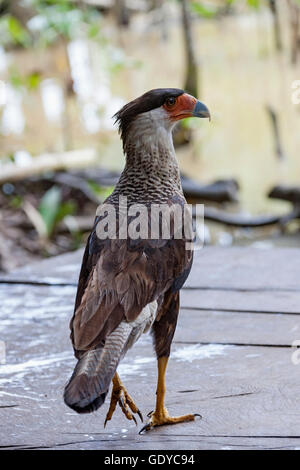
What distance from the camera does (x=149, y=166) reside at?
2207 millimetres

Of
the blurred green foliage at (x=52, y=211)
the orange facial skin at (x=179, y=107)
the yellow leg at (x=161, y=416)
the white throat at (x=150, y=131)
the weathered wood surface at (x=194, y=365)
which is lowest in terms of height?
the blurred green foliage at (x=52, y=211)

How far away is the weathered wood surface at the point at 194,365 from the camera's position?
2.01m

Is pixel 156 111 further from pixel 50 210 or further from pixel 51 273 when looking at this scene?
pixel 50 210

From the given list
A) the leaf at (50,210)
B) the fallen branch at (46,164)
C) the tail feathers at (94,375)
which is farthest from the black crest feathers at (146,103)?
the fallen branch at (46,164)

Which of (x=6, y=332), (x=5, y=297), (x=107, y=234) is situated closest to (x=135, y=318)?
(x=107, y=234)

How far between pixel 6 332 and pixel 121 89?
355 inches

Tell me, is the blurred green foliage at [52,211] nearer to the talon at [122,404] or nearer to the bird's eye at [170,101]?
the bird's eye at [170,101]

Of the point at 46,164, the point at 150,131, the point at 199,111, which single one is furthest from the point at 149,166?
the point at 46,164

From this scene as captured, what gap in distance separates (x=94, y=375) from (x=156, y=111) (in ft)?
2.63

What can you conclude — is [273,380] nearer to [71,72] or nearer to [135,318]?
[135,318]

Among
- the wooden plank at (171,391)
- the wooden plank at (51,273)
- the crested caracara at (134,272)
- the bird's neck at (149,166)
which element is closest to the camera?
the crested caracara at (134,272)

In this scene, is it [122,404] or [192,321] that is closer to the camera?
[122,404]

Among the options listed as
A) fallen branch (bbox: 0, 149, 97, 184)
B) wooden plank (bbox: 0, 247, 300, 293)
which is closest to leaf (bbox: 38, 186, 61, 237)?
fallen branch (bbox: 0, 149, 97, 184)

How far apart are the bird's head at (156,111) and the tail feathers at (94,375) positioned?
0.59 meters
